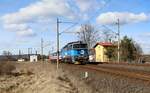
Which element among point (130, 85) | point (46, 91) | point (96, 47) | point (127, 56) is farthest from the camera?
point (96, 47)

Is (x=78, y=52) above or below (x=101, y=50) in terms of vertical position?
below

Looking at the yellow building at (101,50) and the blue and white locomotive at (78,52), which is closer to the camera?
the blue and white locomotive at (78,52)

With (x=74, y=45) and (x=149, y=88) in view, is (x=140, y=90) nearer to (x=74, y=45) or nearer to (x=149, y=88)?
(x=149, y=88)

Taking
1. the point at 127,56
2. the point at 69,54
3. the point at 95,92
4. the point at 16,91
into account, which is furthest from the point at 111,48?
the point at 95,92

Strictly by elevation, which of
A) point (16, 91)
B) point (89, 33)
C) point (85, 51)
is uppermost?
point (89, 33)

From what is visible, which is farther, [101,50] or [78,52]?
[101,50]

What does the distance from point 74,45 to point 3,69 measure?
1190 cm

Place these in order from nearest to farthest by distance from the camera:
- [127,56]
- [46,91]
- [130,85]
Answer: [130,85]
[46,91]
[127,56]

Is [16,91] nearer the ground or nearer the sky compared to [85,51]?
nearer the ground

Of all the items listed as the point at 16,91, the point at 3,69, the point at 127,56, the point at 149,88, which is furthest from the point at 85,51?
the point at 149,88

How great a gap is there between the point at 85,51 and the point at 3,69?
1334 cm

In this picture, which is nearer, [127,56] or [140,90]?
[140,90]

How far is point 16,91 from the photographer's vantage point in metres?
27.2

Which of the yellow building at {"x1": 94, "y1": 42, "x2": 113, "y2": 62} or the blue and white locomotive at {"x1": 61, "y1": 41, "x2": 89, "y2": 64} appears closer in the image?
the blue and white locomotive at {"x1": 61, "y1": 41, "x2": 89, "y2": 64}
